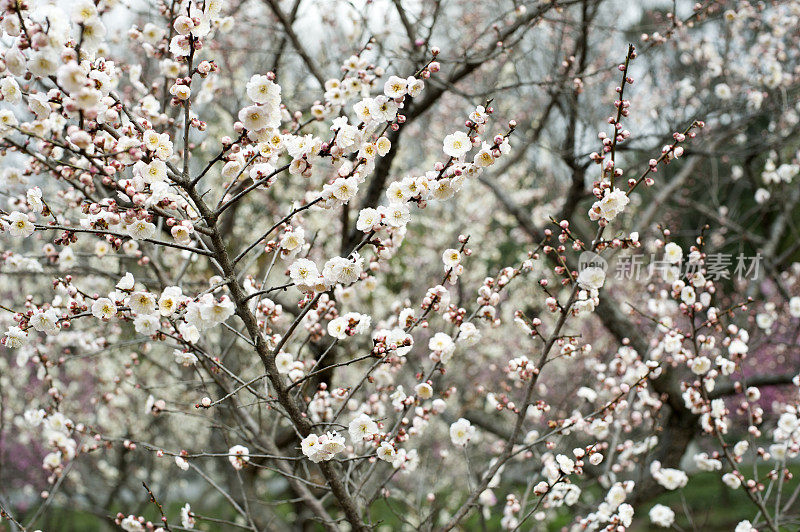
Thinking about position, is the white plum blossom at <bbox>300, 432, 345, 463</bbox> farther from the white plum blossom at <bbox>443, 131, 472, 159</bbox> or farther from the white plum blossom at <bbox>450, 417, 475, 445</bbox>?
the white plum blossom at <bbox>443, 131, 472, 159</bbox>

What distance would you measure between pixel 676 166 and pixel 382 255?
37.2 ft

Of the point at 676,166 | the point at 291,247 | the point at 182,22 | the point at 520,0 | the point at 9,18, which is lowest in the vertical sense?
the point at 291,247

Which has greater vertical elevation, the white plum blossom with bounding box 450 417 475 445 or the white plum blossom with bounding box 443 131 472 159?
the white plum blossom with bounding box 443 131 472 159

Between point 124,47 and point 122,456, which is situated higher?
point 124,47

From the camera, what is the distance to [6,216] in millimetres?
1905

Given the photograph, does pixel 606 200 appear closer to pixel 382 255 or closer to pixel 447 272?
pixel 447 272

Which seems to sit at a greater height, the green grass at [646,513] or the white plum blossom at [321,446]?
the green grass at [646,513]

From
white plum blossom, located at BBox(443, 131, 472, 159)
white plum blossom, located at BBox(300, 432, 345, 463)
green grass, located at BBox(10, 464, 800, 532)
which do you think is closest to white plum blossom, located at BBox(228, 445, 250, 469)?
white plum blossom, located at BBox(300, 432, 345, 463)

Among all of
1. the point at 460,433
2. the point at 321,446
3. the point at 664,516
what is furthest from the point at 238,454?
the point at 664,516

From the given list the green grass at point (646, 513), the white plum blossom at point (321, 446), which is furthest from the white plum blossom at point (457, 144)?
the green grass at point (646, 513)

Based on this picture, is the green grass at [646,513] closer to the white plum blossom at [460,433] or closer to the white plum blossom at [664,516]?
the white plum blossom at [664,516]

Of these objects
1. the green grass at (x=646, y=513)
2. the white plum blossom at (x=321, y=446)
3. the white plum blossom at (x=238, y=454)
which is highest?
the green grass at (x=646, y=513)

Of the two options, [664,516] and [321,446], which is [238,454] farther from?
[664,516]

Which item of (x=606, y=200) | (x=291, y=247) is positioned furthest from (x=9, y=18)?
(x=606, y=200)
